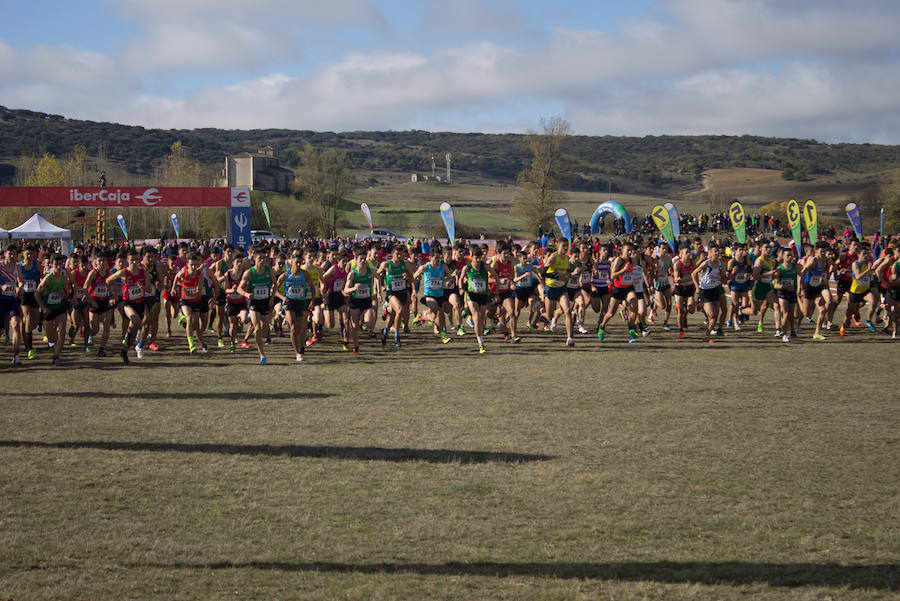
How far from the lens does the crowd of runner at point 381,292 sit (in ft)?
45.1

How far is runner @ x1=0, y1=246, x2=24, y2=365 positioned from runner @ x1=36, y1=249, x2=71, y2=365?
0.12 meters

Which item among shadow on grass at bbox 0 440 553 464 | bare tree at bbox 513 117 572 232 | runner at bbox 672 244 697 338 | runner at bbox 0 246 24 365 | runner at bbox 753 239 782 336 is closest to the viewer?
shadow on grass at bbox 0 440 553 464

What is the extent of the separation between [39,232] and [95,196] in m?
4.49

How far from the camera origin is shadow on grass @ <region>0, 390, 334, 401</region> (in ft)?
34.7

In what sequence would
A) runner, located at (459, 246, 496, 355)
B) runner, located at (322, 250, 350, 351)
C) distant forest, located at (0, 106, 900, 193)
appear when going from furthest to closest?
distant forest, located at (0, 106, 900, 193) < runner, located at (322, 250, 350, 351) < runner, located at (459, 246, 496, 355)

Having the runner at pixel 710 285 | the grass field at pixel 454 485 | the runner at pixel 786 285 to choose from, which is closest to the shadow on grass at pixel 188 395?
the grass field at pixel 454 485

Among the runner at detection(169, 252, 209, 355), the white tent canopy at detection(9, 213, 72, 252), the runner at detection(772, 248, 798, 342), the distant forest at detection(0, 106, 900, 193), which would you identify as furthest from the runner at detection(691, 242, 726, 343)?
the distant forest at detection(0, 106, 900, 193)

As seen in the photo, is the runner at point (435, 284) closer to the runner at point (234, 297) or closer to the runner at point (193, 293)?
the runner at point (234, 297)

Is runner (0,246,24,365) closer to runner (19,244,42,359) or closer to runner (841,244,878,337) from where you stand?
runner (19,244,42,359)

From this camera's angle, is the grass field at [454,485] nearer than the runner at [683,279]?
Yes

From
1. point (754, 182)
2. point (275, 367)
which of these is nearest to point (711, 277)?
point (275, 367)

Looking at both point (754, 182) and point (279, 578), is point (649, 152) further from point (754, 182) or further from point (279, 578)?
point (279, 578)

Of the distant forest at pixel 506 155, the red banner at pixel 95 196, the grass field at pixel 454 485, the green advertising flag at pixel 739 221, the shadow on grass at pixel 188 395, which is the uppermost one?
the distant forest at pixel 506 155

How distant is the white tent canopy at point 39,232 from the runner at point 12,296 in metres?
25.8
